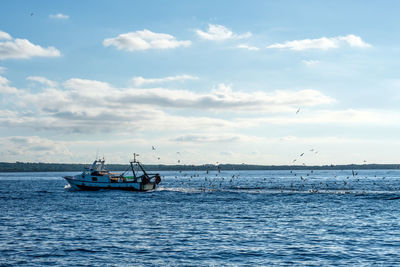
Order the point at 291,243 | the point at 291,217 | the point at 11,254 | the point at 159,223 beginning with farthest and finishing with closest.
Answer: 1. the point at 291,217
2. the point at 159,223
3. the point at 291,243
4. the point at 11,254

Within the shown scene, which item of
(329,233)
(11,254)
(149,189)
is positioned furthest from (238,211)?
→ (149,189)

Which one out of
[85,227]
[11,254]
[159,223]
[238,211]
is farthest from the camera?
[238,211]

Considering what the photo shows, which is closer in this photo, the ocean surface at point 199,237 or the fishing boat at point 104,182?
the ocean surface at point 199,237

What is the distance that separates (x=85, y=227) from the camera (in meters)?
45.2

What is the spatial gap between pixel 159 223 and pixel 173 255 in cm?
1617

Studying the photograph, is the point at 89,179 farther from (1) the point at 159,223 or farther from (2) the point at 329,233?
(2) the point at 329,233

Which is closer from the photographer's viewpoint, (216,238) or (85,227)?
(216,238)

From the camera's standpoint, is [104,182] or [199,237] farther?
[104,182]

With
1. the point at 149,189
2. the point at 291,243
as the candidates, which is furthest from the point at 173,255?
the point at 149,189

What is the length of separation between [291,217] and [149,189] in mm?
54416

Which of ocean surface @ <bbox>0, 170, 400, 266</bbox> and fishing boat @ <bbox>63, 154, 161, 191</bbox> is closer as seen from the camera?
ocean surface @ <bbox>0, 170, 400, 266</bbox>

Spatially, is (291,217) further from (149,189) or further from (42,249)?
(149,189)

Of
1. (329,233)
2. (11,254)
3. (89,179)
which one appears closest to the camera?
(11,254)

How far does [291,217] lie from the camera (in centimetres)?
5375
